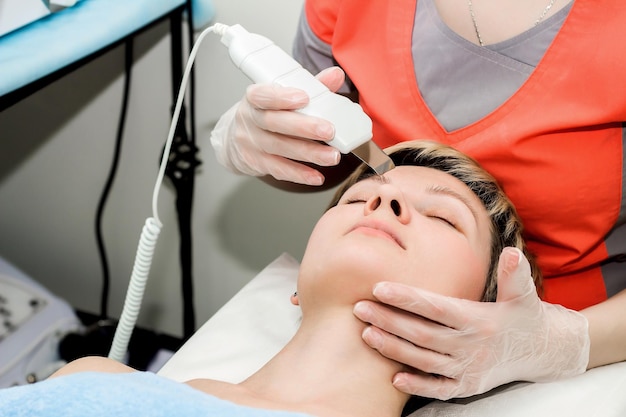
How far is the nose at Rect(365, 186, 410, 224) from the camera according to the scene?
36.0 inches

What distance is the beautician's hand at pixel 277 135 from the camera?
0.89 metres

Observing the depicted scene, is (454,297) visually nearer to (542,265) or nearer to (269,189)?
(542,265)

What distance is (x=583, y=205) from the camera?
992mm

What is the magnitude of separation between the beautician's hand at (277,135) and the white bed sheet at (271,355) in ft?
0.75

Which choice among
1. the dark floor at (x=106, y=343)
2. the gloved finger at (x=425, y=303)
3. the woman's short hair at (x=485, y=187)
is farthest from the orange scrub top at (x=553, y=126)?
the dark floor at (x=106, y=343)

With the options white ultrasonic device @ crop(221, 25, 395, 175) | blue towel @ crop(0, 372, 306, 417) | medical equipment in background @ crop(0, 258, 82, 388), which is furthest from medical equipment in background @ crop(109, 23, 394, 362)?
medical equipment in background @ crop(0, 258, 82, 388)

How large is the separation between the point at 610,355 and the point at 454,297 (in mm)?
274

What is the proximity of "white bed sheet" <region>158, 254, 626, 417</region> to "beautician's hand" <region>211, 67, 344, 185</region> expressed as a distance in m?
0.23

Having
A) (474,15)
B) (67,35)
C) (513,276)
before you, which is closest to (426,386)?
(513,276)

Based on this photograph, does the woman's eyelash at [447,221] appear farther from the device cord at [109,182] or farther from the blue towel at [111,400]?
the device cord at [109,182]

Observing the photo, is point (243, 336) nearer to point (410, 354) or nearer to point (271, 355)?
point (271, 355)

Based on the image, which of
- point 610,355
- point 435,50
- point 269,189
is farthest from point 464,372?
point 269,189

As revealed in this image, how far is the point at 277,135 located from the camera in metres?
0.99

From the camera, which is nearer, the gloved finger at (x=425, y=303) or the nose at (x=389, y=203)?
the gloved finger at (x=425, y=303)
